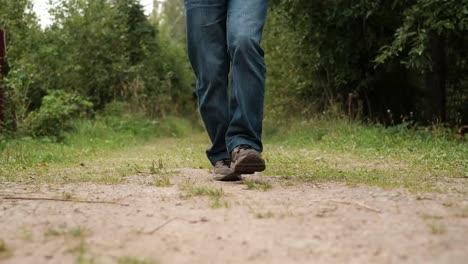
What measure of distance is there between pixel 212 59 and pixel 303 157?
2053mm

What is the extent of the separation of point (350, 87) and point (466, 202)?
799 centimetres

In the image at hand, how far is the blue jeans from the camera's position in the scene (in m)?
3.07

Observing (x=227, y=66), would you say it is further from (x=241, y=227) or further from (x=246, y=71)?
(x=241, y=227)

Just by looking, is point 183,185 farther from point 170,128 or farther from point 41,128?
point 170,128

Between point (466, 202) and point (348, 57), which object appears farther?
point (348, 57)

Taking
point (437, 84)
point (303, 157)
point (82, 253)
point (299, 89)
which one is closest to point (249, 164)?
point (82, 253)

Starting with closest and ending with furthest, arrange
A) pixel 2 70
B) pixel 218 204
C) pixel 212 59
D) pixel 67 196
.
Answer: pixel 218 204 < pixel 67 196 < pixel 212 59 < pixel 2 70

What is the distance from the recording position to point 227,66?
11.0ft

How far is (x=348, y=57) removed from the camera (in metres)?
9.38

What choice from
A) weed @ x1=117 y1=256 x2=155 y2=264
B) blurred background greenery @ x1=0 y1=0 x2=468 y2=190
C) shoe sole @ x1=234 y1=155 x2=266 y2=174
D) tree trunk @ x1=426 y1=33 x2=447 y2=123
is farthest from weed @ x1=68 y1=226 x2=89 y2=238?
tree trunk @ x1=426 y1=33 x2=447 y2=123

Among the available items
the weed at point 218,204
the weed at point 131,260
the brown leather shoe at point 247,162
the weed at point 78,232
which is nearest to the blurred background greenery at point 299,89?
the brown leather shoe at point 247,162

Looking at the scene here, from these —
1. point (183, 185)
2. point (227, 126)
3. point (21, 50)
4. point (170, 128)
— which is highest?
point (21, 50)

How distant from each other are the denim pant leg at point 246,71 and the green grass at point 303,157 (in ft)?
1.18

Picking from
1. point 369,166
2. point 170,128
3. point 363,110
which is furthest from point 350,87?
point 369,166
